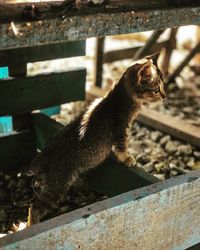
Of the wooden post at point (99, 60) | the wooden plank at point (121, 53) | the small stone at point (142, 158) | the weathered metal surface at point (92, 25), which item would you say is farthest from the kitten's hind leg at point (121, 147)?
the wooden plank at point (121, 53)

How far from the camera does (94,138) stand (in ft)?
10.6

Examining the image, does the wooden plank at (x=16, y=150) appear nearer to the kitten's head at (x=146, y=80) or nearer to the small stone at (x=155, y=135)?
the kitten's head at (x=146, y=80)

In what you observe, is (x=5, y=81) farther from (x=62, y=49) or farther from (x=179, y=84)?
(x=179, y=84)

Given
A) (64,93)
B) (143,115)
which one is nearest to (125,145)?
(64,93)

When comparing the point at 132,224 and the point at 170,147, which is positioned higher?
the point at 132,224

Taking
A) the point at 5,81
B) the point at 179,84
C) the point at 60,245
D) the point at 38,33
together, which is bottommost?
the point at 179,84

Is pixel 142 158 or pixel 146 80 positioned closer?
pixel 146 80

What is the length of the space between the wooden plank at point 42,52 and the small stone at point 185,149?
1434 mm

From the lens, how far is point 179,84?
680 centimetres

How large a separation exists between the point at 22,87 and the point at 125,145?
1.05m

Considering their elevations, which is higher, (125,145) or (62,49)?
(62,49)

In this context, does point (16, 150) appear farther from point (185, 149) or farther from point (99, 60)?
point (99, 60)

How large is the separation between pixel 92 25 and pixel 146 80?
3.77 feet

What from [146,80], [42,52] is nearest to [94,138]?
[146,80]
